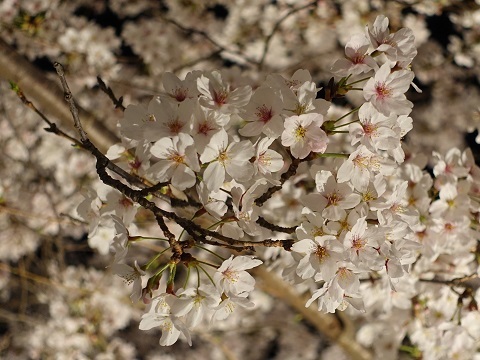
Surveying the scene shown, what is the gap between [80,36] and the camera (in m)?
2.34

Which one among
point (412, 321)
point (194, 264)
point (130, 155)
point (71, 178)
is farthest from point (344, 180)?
point (71, 178)

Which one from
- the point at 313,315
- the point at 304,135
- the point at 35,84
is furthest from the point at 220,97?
the point at 313,315

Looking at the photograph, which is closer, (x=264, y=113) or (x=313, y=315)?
(x=264, y=113)

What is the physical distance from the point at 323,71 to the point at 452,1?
2.68 feet

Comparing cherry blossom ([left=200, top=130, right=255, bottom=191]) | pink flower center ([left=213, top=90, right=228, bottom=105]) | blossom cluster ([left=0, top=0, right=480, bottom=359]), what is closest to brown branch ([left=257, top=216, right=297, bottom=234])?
blossom cluster ([left=0, top=0, right=480, bottom=359])

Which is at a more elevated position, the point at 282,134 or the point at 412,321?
the point at 282,134

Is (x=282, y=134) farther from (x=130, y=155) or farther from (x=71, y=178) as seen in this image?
(x=71, y=178)

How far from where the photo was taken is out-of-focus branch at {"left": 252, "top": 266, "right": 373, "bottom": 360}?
176cm

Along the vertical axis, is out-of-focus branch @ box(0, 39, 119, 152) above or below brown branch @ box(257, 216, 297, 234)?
above

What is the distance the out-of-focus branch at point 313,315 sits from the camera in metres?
1.76

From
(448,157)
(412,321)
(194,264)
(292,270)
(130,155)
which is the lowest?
(412,321)

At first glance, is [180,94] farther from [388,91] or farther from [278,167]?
[388,91]

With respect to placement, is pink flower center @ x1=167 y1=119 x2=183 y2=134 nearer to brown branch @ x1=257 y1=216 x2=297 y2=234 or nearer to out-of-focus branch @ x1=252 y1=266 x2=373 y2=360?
brown branch @ x1=257 y1=216 x2=297 y2=234

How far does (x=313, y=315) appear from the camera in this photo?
2031mm
